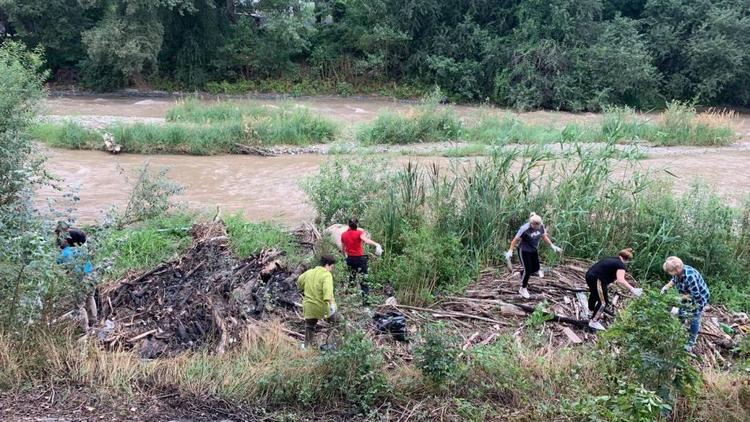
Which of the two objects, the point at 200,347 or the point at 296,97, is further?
the point at 296,97

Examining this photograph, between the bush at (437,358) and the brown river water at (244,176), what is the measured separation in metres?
8.09

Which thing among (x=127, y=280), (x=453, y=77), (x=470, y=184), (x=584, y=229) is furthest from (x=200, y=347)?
(x=453, y=77)

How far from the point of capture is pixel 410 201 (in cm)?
1123

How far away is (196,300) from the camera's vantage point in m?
8.93

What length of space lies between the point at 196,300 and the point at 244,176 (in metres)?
11.2

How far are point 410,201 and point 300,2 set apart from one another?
29.4 metres

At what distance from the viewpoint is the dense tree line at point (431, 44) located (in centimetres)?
3444

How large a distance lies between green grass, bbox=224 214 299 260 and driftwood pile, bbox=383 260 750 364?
2.81 metres

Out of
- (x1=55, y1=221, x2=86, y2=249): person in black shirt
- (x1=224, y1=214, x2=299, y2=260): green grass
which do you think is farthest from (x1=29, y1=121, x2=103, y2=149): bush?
(x1=55, y1=221, x2=86, y2=249): person in black shirt

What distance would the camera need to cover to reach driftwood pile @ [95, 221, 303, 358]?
8117mm

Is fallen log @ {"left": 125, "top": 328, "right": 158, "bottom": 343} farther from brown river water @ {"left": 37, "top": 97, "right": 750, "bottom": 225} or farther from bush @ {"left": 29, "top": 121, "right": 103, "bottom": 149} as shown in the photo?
bush @ {"left": 29, "top": 121, "right": 103, "bottom": 149}

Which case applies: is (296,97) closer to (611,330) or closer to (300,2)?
(300,2)

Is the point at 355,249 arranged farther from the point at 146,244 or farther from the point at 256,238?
the point at 146,244

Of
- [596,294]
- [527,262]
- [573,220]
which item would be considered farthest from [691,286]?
[573,220]
